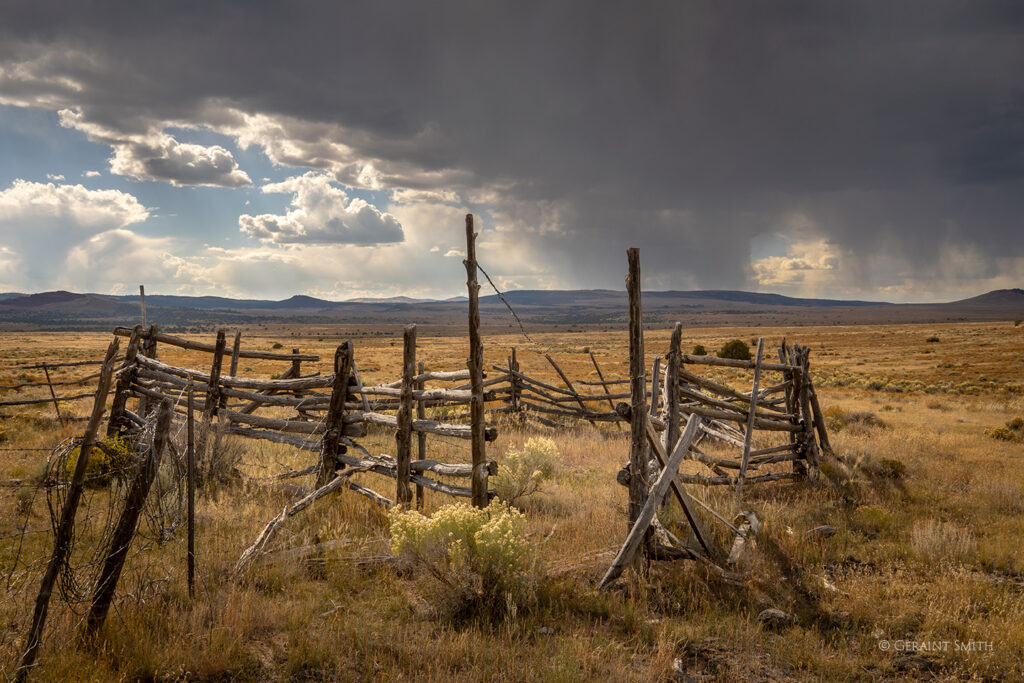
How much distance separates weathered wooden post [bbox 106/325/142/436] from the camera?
8852 mm

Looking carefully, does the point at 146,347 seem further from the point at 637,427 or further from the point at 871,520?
the point at 871,520

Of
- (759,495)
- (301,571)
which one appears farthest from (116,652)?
(759,495)

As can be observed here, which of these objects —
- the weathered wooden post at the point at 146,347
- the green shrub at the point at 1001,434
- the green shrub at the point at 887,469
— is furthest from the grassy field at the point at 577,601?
the green shrub at the point at 1001,434

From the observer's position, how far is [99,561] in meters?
4.07

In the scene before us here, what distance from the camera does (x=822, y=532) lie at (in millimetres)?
6754

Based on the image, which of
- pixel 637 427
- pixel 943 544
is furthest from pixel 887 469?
pixel 637 427

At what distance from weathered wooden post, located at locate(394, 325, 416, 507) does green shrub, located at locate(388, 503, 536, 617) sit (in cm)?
186

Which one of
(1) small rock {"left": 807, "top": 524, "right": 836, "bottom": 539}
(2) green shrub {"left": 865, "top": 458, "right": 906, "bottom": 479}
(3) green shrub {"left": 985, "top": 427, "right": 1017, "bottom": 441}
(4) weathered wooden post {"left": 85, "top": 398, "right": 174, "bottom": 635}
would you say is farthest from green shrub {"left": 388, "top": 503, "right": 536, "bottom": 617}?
(3) green shrub {"left": 985, "top": 427, "right": 1017, "bottom": 441}

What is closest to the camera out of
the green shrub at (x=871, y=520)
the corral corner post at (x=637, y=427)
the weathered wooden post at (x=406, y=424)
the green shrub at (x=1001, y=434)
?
the corral corner post at (x=637, y=427)

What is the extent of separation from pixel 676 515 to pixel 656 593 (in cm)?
210

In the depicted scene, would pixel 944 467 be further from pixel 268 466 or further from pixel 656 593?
pixel 268 466

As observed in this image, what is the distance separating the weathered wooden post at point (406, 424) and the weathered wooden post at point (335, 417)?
1139mm

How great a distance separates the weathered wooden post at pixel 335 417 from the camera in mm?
7410

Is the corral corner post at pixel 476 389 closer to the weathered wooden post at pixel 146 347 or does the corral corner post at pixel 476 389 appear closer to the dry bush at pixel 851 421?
the weathered wooden post at pixel 146 347
